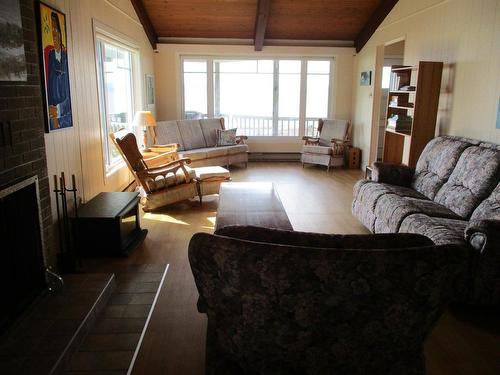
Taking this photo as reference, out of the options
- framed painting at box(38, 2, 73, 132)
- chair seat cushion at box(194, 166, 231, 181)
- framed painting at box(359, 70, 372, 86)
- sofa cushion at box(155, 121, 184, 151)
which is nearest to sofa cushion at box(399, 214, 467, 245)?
chair seat cushion at box(194, 166, 231, 181)

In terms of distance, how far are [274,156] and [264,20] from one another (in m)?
2.74

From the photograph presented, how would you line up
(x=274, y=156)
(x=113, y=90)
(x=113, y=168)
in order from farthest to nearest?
(x=274, y=156), (x=113, y=90), (x=113, y=168)

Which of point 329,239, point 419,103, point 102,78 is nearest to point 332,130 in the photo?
point 419,103

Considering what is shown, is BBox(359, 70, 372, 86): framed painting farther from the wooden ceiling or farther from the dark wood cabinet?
the dark wood cabinet

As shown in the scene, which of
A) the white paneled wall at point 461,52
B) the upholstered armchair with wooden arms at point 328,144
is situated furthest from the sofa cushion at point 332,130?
the white paneled wall at point 461,52

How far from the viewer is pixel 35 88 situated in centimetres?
270

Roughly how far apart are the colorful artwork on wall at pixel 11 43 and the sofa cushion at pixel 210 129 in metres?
5.24

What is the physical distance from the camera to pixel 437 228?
2928 millimetres

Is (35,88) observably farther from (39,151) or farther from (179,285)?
(179,285)

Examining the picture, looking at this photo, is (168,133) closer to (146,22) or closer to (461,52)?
(146,22)

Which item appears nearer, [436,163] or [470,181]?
[470,181]

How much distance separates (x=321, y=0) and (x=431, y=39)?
2220 millimetres

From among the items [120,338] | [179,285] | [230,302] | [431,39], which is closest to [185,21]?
[431,39]

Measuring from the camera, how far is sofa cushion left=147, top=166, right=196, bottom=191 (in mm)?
4844
